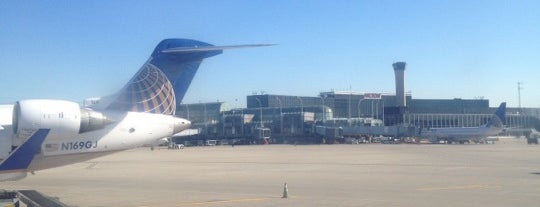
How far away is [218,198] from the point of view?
906 inches

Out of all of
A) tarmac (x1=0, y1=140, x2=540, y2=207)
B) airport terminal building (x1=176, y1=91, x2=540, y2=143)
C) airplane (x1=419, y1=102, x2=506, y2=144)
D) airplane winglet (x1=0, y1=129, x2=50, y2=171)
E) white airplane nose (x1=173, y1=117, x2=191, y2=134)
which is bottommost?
tarmac (x1=0, y1=140, x2=540, y2=207)

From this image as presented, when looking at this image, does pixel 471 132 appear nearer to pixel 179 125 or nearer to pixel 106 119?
pixel 179 125

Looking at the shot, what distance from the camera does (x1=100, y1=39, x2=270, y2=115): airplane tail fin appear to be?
2131 cm

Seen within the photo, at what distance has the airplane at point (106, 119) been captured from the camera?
1780 cm

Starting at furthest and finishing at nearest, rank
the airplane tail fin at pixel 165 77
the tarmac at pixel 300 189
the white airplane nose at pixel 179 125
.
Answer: the white airplane nose at pixel 179 125, the tarmac at pixel 300 189, the airplane tail fin at pixel 165 77

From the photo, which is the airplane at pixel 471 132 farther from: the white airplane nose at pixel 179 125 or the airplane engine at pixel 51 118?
the airplane engine at pixel 51 118

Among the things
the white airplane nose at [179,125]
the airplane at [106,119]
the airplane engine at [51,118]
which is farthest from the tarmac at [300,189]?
the airplane engine at [51,118]

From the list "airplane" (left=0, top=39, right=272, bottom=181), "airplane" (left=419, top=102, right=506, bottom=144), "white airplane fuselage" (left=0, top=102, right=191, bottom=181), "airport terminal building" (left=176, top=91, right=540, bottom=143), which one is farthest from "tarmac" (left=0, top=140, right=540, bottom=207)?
"airplane" (left=419, top=102, right=506, bottom=144)

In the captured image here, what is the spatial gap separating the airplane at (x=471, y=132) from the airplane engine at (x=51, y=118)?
101 meters

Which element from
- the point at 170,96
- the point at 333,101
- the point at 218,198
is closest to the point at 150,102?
the point at 170,96

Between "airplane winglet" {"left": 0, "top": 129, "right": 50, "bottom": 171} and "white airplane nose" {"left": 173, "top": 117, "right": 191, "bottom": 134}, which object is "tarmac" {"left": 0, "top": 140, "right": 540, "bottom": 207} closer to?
"white airplane nose" {"left": 173, "top": 117, "right": 191, "bottom": 134}

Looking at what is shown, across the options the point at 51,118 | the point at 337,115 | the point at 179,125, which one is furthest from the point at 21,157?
the point at 337,115

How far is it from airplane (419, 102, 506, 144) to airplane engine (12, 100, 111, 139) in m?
101

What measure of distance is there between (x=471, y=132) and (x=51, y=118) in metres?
103
